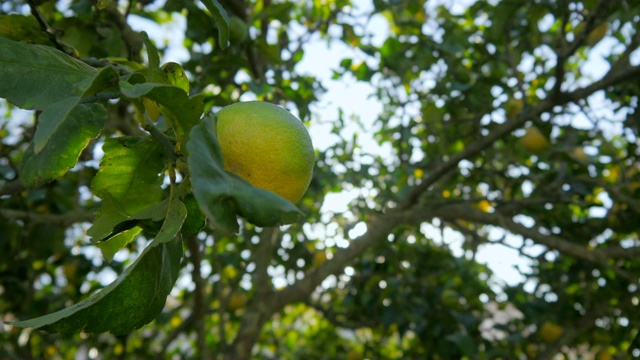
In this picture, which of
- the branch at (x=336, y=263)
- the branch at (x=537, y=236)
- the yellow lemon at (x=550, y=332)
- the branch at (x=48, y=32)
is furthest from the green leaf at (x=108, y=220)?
the yellow lemon at (x=550, y=332)

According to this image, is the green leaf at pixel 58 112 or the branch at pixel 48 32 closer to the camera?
the green leaf at pixel 58 112

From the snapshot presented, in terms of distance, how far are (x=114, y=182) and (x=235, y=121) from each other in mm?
268

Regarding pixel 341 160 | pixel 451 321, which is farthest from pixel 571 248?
pixel 341 160

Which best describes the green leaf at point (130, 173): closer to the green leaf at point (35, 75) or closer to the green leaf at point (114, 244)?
Result: the green leaf at point (114, 244)

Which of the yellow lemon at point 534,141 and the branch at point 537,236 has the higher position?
the yellow lemon at point 534,141

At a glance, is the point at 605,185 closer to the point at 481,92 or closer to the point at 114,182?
the point at 481,92

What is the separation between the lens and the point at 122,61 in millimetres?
1096

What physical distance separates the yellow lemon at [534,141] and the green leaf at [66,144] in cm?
265

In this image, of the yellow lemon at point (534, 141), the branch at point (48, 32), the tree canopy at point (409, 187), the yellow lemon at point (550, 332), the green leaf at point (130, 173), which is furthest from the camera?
the yellow lemon at point (550, 332)

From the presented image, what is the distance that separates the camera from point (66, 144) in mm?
809

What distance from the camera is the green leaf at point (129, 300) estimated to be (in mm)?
657

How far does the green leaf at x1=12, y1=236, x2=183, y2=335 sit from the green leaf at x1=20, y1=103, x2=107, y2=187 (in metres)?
0.17

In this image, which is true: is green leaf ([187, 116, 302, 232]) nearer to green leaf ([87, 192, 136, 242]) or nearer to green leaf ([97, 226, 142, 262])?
green leaf ([87, 192, 136, 242])

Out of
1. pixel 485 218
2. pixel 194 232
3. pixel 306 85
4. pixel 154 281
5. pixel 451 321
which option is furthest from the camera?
pixel 451 321
